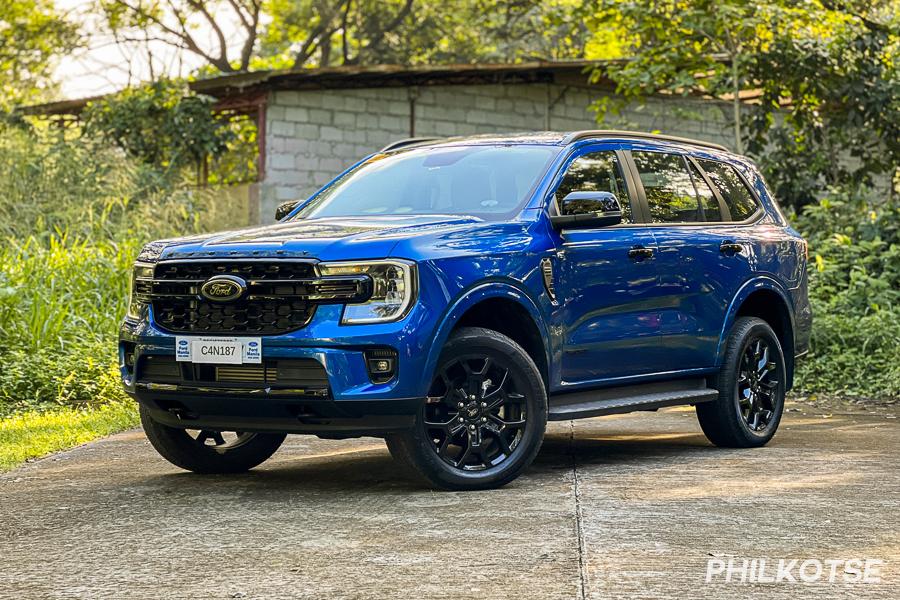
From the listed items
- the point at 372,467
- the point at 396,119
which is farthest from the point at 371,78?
the point at 372,467

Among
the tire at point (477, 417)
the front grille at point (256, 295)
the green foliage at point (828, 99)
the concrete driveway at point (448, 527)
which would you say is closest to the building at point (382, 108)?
the green foliage at point (828, 99)

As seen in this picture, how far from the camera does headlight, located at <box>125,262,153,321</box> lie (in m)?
7.10

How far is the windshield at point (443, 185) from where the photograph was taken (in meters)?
7.70

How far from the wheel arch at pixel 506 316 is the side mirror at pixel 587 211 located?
547 mm

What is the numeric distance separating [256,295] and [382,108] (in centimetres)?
1699

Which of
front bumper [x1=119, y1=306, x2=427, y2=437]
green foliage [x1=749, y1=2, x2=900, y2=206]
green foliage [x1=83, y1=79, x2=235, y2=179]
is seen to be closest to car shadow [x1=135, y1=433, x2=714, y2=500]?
front bumper [x1=119, y1=306, x2=427, y2=437]

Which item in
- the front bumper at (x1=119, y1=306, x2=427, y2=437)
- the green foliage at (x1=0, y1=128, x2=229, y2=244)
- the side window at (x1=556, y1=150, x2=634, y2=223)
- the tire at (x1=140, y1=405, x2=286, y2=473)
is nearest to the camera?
the front bumper at (x1=119, y1=306, x2=427, y2=437)

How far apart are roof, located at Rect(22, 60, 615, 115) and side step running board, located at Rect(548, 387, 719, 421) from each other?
495 inches

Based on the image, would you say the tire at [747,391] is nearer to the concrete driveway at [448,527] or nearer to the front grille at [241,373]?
the concrete driveway at [448,527]

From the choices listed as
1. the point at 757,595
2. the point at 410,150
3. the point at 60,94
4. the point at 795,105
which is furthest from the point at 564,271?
the point at 60,94

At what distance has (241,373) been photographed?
21.7 feet

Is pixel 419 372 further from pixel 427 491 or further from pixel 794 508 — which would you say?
pixel 794 508

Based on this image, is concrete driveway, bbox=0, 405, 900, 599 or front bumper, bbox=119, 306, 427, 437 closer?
concrete driveway, bbox=0, 405, 900, 599

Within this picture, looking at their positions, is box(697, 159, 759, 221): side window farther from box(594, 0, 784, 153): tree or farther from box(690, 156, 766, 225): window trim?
box(594, 0, 784, 153): tree
